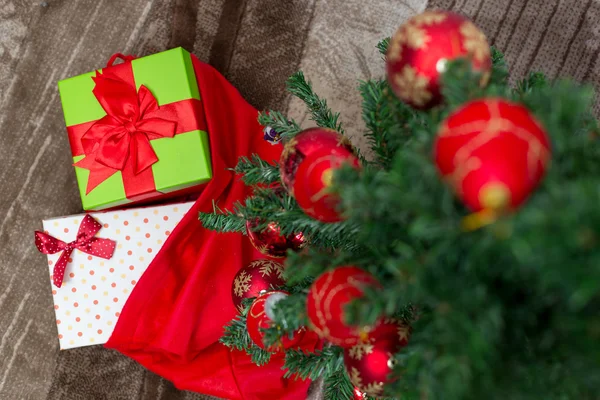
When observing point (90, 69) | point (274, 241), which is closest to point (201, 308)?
point (274, 241)

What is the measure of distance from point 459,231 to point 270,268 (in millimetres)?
565

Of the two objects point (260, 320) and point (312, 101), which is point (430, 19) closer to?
point (312, 101)

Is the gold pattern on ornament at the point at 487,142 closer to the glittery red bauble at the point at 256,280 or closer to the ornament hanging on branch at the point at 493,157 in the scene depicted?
the ornament hanging on branch at the point at 493,157

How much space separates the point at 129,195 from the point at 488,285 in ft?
2.73

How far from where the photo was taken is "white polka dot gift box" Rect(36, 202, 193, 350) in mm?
1112

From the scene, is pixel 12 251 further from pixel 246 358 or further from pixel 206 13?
pixel 206 13

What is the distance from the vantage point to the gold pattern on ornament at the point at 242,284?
2.90 feet

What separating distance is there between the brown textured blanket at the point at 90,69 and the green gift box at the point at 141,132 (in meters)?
0.25

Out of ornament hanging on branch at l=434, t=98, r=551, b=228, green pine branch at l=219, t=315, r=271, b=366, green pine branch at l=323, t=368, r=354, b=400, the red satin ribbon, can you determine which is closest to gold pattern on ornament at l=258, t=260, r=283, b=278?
green pine branch at l=219, t=315, r=271, b=366

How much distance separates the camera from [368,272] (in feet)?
1.74

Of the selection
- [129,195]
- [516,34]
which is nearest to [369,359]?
[129,195]

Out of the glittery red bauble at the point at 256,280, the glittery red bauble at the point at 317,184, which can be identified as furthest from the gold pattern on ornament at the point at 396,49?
the glittery red bauble at the point at 256,280

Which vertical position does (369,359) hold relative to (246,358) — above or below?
above

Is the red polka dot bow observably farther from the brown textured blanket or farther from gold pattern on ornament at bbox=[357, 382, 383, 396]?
gold pattern on ornament at bbox=[357, 382, 383, 396]
